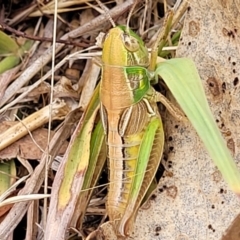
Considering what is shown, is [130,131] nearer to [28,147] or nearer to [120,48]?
[120,48]

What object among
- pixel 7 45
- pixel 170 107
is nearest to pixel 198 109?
pixel 170 107

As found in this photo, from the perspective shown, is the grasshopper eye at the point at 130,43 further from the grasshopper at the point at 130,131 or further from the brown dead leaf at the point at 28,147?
the brown dead leaf at the point at 28,147

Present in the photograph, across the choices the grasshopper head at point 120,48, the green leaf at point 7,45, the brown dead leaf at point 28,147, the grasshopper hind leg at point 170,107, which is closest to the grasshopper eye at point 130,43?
the grasshopper head at point 120,48

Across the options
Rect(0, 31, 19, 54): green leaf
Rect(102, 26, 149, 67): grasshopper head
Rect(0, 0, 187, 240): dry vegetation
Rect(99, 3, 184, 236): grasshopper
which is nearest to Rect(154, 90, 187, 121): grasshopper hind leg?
Rect(99, 3, 184, 236): grasshopper

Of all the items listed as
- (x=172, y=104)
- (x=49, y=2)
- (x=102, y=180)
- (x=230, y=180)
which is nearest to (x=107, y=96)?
(x=172, y=104)

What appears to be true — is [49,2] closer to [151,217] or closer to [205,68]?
[205,68]

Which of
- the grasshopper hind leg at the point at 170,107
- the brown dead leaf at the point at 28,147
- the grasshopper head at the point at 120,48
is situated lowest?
the brown dead leaf at the point at 28,147
